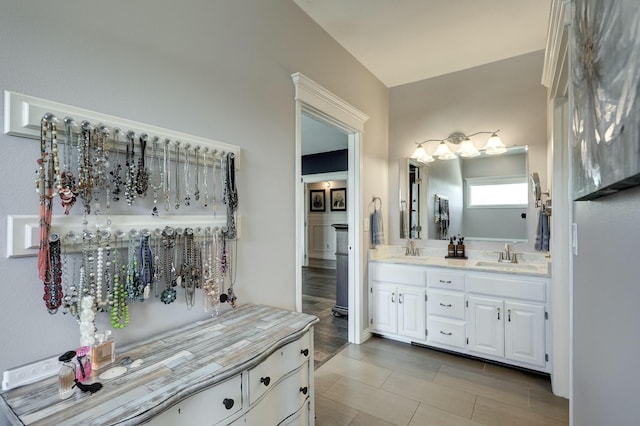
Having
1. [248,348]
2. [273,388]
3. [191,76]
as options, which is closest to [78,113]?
[191,76]

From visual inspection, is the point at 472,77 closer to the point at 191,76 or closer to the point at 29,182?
the point at 191,76

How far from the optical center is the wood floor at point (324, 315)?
2.92m

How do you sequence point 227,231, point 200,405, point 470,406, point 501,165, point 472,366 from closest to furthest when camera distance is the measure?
1. point 200,405
2. point 227,231
3. point 470,406
4. point 472,366
5. point 501,165

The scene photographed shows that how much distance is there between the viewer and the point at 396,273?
304 centimetres

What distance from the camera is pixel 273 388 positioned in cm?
131

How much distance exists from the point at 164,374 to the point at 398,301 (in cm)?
246

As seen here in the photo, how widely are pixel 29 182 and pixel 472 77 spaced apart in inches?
145

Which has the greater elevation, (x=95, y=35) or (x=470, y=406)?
(x=95, y=35)

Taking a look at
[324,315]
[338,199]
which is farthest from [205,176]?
[338,199]

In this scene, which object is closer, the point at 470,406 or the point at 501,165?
the point at 470,406

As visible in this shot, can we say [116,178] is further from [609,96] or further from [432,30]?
[432,30]

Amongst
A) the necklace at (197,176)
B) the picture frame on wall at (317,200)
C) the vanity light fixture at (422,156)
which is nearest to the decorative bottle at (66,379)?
the necklace at (197,176)

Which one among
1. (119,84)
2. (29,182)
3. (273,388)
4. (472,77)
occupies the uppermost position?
(472,77)

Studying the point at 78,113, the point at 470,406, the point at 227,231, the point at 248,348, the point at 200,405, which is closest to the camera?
the point at 200,405
